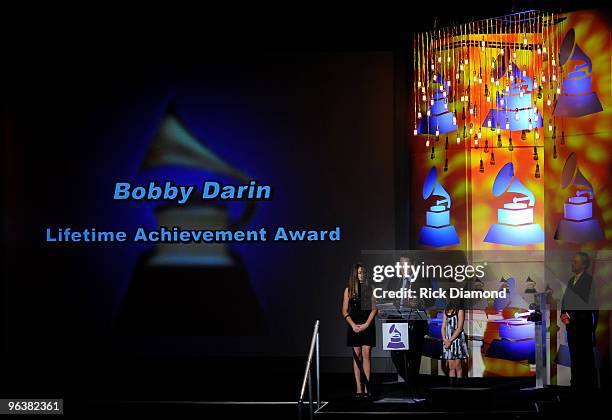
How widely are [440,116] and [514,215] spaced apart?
133 centimetres

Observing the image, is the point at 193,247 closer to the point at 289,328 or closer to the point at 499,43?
the point at 289,328

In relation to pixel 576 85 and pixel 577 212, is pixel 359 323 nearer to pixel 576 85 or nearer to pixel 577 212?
pixel 577 212

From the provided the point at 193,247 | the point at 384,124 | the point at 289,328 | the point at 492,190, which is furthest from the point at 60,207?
the point at 492,190

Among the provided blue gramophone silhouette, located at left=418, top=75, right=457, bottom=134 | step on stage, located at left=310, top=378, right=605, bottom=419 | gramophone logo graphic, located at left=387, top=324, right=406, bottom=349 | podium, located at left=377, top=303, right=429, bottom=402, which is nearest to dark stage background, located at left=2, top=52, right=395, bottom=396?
blue gramophone silhouette, located at left=418, top=75, right=457, bottom=134

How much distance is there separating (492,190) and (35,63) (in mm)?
5515

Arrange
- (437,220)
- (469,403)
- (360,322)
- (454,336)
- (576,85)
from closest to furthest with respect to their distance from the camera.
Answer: (469,403), (360,322), (454,336), (576,85), (437,220)

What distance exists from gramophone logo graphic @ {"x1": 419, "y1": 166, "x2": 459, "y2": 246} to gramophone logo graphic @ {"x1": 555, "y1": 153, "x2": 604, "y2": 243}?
117cm

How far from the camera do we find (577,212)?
8734mm

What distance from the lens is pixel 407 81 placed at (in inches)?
Answer: 388

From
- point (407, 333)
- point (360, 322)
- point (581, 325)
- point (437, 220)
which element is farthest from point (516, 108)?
point (360, 322)

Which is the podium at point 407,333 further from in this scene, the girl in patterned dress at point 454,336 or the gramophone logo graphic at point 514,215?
the gramophone logo graphic at point 514,215

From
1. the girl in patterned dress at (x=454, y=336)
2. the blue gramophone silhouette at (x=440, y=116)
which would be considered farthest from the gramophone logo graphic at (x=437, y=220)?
the girl in patterned dress at (x=454, y=336)

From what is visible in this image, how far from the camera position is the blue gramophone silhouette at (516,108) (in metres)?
8.82

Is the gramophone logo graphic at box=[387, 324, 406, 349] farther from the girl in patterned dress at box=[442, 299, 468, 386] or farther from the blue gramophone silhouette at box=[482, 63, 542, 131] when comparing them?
the blue gramophone silhouette at box=[482, 63, 542, 131]
